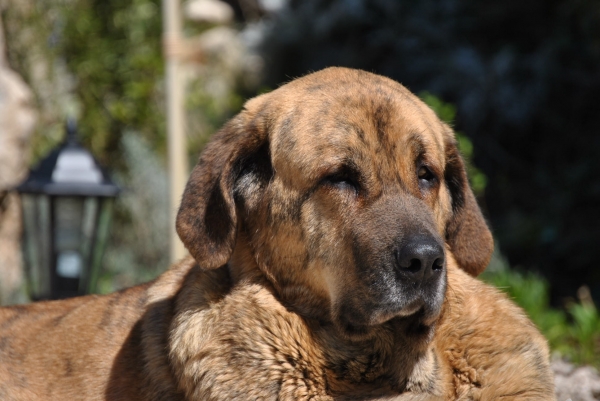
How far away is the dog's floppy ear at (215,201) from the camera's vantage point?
3029 mm

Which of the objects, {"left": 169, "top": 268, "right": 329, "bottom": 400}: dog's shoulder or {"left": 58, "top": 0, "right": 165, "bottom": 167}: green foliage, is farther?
{"left": 58, "top": 0, "right": 165, "bottom": 167}: green foliage

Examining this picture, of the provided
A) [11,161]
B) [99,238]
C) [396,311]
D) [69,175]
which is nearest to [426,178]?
[396,311]

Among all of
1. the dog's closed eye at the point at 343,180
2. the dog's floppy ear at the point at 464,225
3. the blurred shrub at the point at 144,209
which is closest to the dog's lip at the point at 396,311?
the dog's closed eye at the point at 343,180

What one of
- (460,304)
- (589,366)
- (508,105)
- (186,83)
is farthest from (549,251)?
(460,304)

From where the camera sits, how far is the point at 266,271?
3070 mm

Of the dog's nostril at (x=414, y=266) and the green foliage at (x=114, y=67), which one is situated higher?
the dog's nostril at (x=414, y=266)

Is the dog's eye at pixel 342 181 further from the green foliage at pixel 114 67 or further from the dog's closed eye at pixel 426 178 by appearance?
the green foliage at pixel 114 67

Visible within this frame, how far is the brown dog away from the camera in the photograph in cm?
283

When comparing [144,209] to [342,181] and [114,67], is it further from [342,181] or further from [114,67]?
[342,181]

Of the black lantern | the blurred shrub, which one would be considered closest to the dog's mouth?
the black lantern

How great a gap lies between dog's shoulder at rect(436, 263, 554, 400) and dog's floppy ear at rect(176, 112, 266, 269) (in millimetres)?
942

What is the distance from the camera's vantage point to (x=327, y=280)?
116 inches

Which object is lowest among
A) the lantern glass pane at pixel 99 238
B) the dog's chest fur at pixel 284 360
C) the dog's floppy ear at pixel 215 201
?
the lantern glass pane at pixel 99 238

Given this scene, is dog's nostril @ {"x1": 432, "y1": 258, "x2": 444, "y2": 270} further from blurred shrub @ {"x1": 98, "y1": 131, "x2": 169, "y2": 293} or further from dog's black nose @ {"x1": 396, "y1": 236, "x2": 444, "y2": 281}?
blurred shrub @ {"x1": 98, "y1": 131, "x2": 169, "y2": 293}
